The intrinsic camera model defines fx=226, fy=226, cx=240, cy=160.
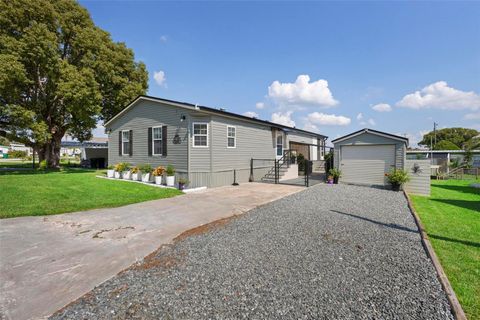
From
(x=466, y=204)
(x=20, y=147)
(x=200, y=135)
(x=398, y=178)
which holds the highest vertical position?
(x=20, y=147)

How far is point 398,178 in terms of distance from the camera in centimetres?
995

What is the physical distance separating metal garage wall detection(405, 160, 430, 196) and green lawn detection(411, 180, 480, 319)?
216 centimetres

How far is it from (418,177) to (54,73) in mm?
21688

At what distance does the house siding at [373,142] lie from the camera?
1060 cm

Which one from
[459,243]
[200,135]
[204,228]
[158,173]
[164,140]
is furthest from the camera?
[164,140]

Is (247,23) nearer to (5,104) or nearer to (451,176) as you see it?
(5,104)

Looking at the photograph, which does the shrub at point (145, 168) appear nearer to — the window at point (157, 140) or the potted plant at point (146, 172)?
the potted plant at point (146, 172)

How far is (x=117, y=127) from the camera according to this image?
14.6m

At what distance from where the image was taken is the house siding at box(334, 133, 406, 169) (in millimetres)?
10602

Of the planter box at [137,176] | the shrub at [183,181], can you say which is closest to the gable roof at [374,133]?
the shrub at [183,181]

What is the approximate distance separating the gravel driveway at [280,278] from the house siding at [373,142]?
671cm

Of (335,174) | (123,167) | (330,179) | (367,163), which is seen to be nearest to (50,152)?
(123,167)

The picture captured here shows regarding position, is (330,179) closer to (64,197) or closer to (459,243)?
(459,243)

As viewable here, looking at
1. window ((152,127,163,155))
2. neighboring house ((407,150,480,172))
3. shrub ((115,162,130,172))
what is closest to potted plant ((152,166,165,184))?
window ((152,127,163,155))
